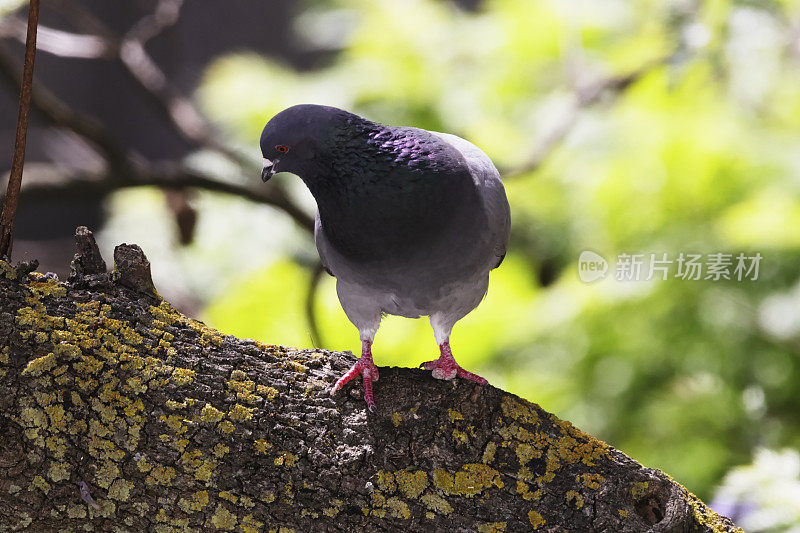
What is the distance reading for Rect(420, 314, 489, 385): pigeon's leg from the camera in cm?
147

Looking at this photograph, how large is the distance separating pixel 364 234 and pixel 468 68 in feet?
12.6

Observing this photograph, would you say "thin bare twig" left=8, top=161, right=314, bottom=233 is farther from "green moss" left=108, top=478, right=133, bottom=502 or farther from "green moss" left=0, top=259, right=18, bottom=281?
"green moss" left=108, top=478, right=133, bottom=502

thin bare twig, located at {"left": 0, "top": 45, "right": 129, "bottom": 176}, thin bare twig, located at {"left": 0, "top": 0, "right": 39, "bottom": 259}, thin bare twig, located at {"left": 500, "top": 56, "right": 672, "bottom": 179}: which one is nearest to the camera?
thin bare twig, located at {"left": 0, "top": 0, "right": 39, "bottom": 259}

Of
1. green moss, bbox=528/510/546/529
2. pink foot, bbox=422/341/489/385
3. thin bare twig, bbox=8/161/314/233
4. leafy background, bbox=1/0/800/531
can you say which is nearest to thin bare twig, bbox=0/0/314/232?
thin bare twig, bbox=8/161/314/233

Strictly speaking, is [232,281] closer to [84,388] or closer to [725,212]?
[725,212]

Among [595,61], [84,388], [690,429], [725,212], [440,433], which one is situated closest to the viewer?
[84,388]

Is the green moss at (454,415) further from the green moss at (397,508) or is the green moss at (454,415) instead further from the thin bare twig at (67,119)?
the thin bare twig at (67,119)

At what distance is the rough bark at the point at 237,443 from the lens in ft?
3.72

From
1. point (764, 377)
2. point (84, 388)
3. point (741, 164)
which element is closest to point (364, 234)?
point (84, 388)

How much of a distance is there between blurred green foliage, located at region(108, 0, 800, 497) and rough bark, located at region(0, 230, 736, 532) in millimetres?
1479

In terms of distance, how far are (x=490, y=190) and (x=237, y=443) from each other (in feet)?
2.46

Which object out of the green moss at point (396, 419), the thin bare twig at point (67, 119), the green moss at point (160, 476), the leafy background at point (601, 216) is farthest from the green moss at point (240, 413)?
the thin bare twig at point (67, 119)

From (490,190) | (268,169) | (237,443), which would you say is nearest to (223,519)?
(237,443)

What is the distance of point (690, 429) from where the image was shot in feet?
10.8
